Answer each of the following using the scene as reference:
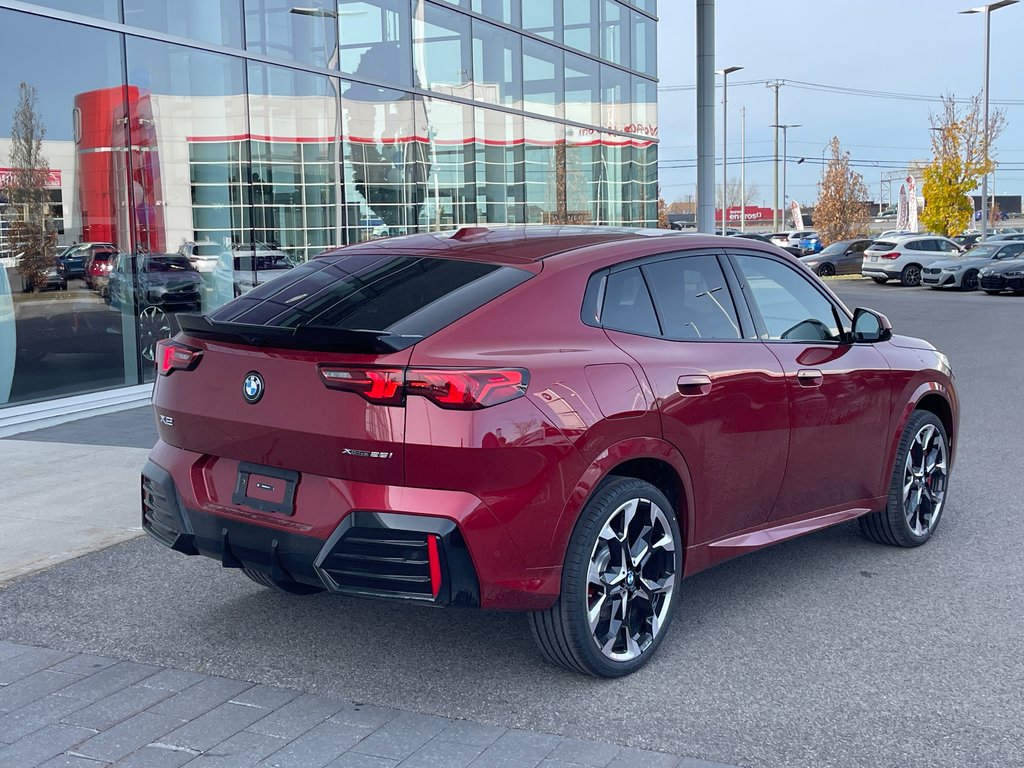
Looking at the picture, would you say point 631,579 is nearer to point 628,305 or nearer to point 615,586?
point 615,586

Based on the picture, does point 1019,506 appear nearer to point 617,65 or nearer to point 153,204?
point 153,204

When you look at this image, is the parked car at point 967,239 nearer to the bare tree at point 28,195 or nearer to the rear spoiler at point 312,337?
the bare tree at point 28,195

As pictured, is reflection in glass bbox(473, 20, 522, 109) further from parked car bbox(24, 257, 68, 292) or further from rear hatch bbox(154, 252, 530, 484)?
rear hatch bbox(154, 252, 530, 484)

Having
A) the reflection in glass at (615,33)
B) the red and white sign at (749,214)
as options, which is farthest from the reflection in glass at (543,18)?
the red and white sign at (749,214)

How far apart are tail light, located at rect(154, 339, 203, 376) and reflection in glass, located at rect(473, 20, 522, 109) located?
588 inches

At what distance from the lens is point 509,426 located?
3.75 metres

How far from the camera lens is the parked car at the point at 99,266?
39.1 feet

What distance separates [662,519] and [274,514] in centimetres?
145

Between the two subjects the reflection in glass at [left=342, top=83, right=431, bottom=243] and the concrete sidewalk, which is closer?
the concrete sidewalk

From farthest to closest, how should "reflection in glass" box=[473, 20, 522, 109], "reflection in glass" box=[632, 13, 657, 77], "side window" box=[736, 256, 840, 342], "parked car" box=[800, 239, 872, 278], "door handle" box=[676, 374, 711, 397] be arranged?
"parked car" box=[800, 239, 872, 278]
"reflection in glass" box=[632, 13, 657, 77]
"reflection in glass" box=[473, 20, 522, 109]
"side window" box=[736, 256, 840, 342]
"door handle" box=[676, 374, 711, 397]

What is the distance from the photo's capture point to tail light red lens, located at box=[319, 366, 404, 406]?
146 inches

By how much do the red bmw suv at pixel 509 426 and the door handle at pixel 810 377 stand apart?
0.02 metres

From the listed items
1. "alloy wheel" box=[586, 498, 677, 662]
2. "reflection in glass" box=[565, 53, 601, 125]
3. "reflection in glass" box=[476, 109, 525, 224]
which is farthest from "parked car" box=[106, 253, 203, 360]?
"reflection in glass" box=[565, 53, 601, 125]

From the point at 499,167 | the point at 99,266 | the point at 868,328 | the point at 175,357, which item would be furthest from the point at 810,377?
the point at 499,167
